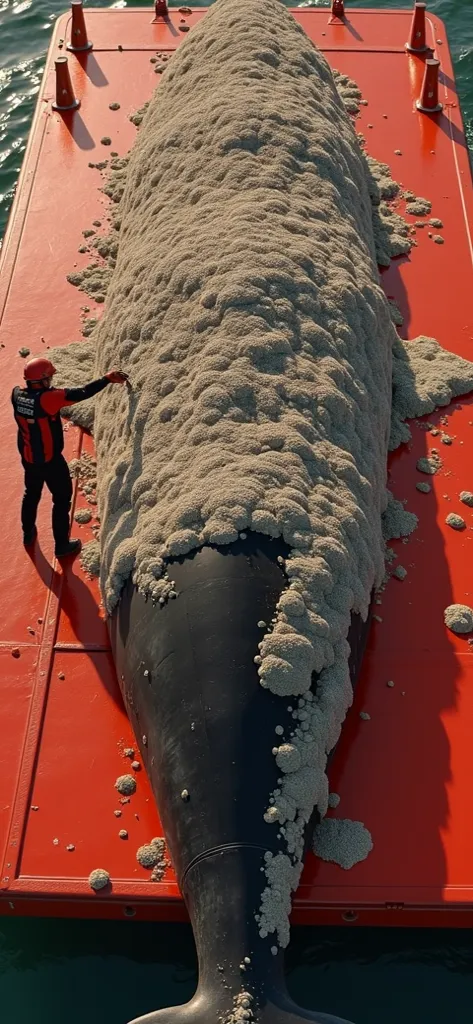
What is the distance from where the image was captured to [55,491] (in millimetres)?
6812

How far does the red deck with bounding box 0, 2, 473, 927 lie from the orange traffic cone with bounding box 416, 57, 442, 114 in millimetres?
2157

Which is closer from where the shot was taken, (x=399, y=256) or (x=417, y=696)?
(x=417, y=696)

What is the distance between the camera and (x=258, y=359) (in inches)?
233

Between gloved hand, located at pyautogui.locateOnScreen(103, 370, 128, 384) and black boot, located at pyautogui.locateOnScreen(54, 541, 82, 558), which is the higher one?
gloved hand, located at pyautogui.locateOnScreen(103, 370, 128, 384)

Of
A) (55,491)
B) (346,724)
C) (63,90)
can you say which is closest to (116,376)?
(55,491)

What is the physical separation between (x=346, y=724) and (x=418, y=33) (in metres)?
8.79

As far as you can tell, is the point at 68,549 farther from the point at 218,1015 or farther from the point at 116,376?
the point at 218,1015

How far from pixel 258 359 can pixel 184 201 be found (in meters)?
1.84

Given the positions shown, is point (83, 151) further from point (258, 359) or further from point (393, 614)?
point (393, 614)

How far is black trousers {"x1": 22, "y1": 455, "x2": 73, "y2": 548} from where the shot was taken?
6723mm

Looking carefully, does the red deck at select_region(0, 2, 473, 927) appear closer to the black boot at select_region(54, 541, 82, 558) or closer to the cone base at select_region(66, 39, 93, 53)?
the black boot at select_region(54, 541, 82, 558)

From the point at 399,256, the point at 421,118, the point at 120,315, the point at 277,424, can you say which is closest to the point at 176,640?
the point at 277,424

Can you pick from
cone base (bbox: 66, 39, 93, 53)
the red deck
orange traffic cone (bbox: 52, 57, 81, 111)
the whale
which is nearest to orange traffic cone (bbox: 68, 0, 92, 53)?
cone base (bbox: 66, 39, 93, 53)

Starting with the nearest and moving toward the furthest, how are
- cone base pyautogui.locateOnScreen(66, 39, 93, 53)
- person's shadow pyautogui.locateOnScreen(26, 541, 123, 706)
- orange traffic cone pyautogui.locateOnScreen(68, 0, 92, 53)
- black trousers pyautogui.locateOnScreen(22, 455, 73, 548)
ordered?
1. person's shadow pyautogui.locateOnScreen(26, 541, 123, 706)
2. black trousers pyautogui.locateOnScreen(22, 455, 73, 548)
3. orange traffic cone pyautogui.locateOnScreen(68, 0, 92, 53)
4. cone base pyautogui.locateOnScreen(66, 39, 93, 53)
